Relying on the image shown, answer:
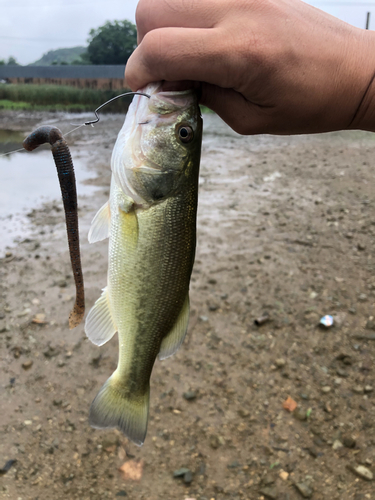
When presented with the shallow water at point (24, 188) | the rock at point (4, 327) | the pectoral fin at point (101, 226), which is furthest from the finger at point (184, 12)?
the shallow water at point (24, 188)

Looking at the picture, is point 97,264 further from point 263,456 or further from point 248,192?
point 248,192

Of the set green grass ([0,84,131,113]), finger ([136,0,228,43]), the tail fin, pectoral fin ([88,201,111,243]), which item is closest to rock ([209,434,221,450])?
the tail fin

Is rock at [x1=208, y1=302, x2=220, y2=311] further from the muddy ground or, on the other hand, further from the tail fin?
the tail fin

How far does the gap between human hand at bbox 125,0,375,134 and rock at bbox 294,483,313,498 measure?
2090 mm

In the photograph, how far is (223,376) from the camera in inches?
122

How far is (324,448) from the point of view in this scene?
260cm

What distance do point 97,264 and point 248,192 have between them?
3.35 m

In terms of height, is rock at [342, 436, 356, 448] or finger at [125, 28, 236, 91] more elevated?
finger at [125, 28, 236, 91]

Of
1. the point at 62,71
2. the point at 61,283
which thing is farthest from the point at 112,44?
the point at 61,283

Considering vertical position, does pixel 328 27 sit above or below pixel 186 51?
above

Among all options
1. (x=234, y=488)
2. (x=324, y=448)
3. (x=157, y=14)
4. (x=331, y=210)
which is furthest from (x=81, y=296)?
(x=331, y=210)

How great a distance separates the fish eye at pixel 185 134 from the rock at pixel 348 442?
2.27 meters

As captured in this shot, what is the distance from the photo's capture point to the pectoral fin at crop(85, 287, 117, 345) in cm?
172

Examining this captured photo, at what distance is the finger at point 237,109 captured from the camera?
5.41 feet
